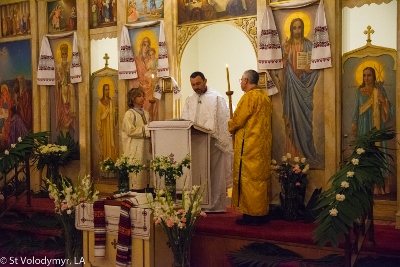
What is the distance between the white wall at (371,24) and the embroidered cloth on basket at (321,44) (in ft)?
1.00

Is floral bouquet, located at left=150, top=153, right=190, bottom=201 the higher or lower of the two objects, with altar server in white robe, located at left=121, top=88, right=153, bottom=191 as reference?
lower

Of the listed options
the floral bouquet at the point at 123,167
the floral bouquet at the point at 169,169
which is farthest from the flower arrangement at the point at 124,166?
the floral bouquet at the point at 169,169

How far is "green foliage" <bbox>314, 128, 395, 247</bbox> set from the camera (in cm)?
511

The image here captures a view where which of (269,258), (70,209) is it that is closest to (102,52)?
(70,209)

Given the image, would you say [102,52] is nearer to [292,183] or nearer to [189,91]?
[189,91]

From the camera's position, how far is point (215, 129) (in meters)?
7.96

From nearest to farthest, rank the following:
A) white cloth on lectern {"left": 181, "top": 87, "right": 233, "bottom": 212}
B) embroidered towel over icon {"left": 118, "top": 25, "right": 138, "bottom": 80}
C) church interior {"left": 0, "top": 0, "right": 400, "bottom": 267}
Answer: church interior {"left": 0, "top": 0, "right": 400, "bottom": 267}, white cloth on lectern {"left": 181, "top": 87, "right": 233, "bottom": 212}, embroidered towel over icon {"left": 118, "top": 25, "right": 138, "bottom": 80}

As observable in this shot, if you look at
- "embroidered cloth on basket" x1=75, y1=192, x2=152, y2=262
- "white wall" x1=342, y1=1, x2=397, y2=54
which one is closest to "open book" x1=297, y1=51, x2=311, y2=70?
"white wall" x1=342, y1=1, x2=397, y2=54

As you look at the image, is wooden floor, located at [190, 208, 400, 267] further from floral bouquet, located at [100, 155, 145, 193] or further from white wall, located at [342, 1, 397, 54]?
white wall, located at [342, 1, 397, 54]

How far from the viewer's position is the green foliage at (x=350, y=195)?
511 cm

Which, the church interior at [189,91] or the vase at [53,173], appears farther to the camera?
the vase at [53,173]

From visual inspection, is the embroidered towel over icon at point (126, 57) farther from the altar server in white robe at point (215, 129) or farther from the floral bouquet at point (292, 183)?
the floral bouquet at point (292, 183)

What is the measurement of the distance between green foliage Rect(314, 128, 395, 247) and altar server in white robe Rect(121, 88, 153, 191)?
3.83 m

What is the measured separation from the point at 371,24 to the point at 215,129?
2.62 metres
